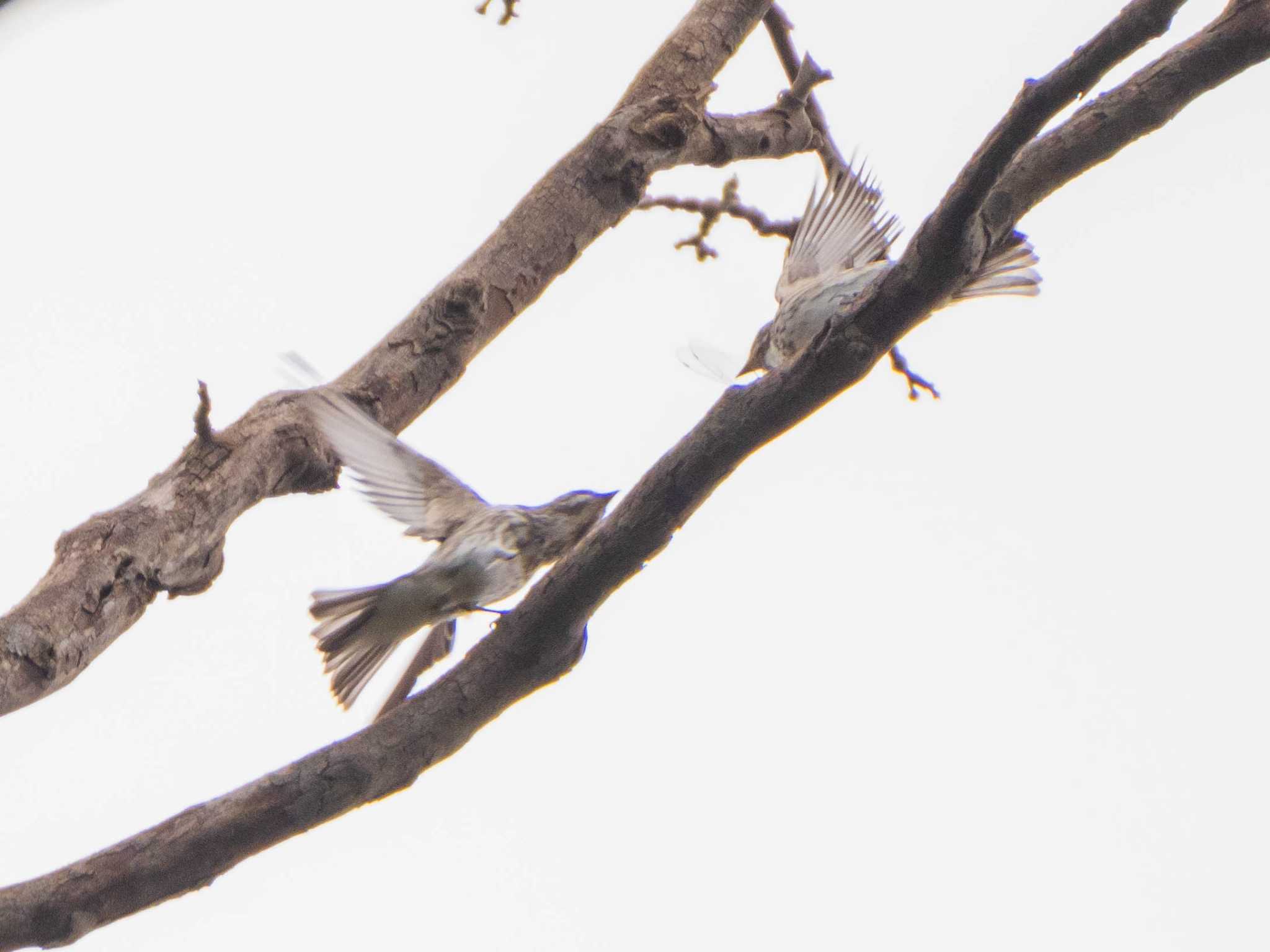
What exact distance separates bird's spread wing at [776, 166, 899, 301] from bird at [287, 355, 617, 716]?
4.91ft

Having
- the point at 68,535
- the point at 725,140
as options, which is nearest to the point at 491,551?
the point at 68,535

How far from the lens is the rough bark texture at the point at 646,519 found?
1.80 metres

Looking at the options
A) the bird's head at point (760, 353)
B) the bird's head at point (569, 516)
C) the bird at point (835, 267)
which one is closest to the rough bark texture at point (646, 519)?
the bird's head at point (569, 516)

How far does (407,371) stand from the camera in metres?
2.85

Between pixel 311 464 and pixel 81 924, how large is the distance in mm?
1020

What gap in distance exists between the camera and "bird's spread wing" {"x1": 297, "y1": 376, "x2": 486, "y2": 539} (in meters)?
2.54

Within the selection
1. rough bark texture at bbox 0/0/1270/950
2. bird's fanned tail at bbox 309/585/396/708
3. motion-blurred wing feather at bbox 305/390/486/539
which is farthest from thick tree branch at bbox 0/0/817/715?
rough bark texture at bbox 0/0/1270/950

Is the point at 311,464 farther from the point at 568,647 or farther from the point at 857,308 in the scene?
the point at 857,308

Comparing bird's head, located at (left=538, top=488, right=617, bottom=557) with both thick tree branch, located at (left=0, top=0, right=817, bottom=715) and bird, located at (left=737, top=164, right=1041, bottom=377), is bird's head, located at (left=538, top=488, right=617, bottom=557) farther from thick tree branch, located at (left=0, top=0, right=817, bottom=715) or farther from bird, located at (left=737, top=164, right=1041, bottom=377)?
bird, located at (left=737, top=164, right=1041, bottom=377)

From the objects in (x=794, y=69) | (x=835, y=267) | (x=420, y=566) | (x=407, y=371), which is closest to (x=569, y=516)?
(x=420, y=566)

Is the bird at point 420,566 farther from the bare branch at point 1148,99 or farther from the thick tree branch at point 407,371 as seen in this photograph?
the bare branch at point 1148,99

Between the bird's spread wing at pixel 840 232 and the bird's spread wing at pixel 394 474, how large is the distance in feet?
5.03

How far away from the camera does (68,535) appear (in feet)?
7.35

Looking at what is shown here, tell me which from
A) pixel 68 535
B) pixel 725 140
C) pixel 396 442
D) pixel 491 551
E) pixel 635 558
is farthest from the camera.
Result: pixel 725 140
